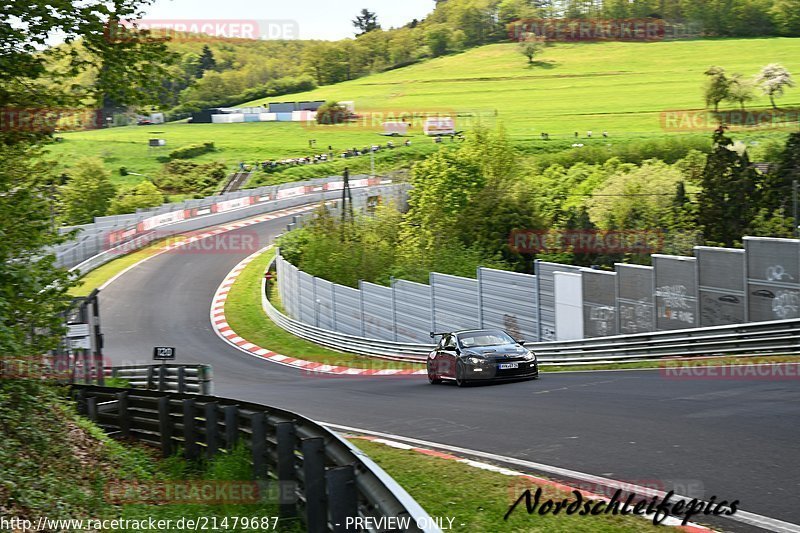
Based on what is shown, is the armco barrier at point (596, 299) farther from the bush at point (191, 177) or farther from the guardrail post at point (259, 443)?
the bush at point (191, 177)

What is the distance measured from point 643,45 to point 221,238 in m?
91.6

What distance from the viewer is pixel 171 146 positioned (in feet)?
445

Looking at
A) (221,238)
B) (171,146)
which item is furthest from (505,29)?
(221,238)

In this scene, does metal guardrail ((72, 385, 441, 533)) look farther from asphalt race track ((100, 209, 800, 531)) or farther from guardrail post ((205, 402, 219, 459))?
asphalt race track ((100, 209, 800, 531))

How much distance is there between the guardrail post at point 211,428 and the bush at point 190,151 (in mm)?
116525

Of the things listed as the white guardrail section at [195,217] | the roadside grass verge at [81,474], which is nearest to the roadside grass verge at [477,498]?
the roadside grass verge at [81,474]

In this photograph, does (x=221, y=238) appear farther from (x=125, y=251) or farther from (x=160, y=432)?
(x=160, y=432)

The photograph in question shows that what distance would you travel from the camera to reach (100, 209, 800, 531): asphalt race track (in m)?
8.81

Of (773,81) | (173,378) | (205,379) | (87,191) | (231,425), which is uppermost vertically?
(773,81)

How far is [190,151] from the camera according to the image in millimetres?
126312

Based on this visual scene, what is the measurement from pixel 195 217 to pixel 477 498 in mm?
70658

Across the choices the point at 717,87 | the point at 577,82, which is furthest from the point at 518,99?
the point at 717,87

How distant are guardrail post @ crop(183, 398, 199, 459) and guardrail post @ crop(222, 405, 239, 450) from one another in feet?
4.65

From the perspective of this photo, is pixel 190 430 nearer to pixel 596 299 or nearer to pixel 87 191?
pixel 596 299
